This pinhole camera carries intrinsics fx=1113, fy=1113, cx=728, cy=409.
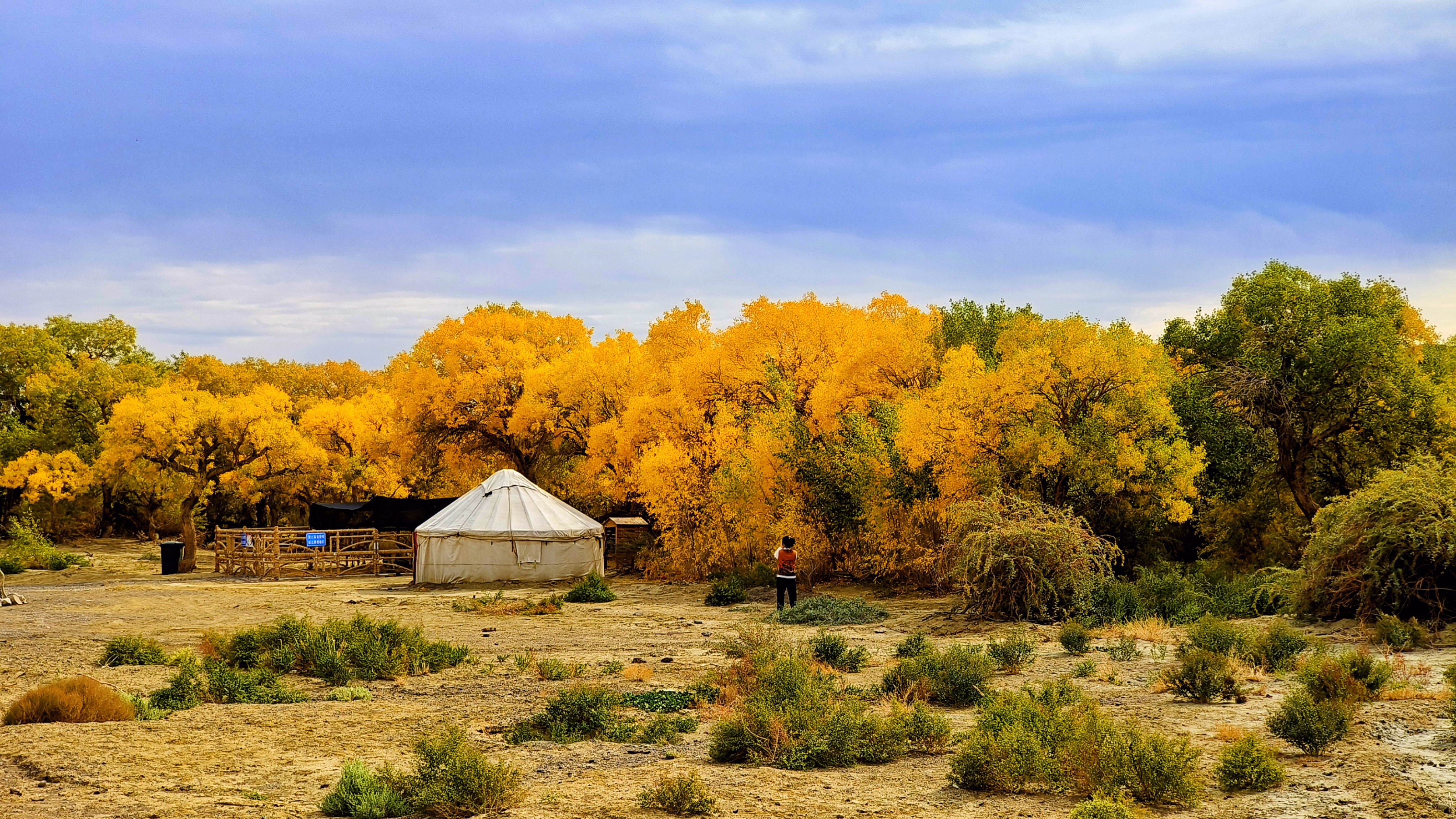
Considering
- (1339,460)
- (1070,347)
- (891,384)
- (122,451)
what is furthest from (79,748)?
(122,451)

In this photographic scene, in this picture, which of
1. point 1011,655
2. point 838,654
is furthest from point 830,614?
point 1011,655

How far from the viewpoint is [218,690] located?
12.2m

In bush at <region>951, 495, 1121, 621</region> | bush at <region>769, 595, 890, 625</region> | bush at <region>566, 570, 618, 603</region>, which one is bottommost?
bush at <region>566, 570, 618, 603</region>

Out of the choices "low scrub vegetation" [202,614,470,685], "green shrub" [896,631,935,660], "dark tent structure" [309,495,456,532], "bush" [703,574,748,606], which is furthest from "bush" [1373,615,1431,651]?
"dark tent structure" [309,495,456,532]

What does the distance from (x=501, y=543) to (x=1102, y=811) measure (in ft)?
87.1

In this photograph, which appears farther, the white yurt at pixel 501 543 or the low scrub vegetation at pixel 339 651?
the white yurt at pixel 501 543

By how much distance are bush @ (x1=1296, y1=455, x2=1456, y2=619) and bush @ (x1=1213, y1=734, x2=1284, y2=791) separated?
806cm

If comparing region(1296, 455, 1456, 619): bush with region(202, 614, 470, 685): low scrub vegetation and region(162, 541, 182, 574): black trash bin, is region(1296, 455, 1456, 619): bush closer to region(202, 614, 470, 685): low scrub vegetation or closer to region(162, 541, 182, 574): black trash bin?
region(202, 614, 470, 685): low scrub vegetation

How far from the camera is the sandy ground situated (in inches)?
301

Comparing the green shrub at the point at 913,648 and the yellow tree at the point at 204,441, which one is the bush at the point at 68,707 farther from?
the yellow tree at the point at 204,441

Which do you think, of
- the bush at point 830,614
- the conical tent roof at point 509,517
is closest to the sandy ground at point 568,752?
the bush at point 830,614

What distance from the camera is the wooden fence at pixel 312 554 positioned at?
35.6 metres

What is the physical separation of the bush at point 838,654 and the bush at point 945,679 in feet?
4.51

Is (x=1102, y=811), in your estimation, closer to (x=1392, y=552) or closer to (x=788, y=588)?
(x=1392, y=552)
